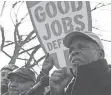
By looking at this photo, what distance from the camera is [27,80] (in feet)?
11.1

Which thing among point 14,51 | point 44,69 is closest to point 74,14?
point 44,69

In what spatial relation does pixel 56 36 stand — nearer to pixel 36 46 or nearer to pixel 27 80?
pixel 27 80

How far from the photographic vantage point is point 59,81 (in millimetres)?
2611

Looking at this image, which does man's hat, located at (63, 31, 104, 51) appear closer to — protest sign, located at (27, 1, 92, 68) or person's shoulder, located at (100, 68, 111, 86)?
person's shoulder, located at (100, 68, 111, 86)

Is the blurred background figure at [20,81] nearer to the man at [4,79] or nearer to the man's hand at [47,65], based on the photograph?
the man's hand at [47,65]

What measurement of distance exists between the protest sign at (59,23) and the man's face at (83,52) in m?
1.66

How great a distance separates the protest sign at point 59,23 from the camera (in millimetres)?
4508

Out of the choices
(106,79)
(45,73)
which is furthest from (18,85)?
(106,79)

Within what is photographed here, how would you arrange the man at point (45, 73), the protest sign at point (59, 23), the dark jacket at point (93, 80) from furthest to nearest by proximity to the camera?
1. the protest sign at point (59, 23)
2. the man at point (45, 73)
3. the dark jacket at point (93, 80)

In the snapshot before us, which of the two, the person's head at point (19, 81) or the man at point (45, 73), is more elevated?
the man at point (45, 73)

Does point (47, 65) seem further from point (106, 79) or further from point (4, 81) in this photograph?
point (4, 81)

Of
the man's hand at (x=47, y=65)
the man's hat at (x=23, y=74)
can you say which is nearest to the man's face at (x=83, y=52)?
the man's hand at (x=47, y=65)

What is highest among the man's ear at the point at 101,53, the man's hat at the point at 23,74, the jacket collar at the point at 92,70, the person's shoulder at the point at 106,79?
the man's ear at the point at 101,53

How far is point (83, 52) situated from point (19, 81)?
3.22 feet
